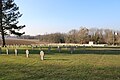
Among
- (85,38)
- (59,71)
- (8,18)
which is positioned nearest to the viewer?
(59,71)

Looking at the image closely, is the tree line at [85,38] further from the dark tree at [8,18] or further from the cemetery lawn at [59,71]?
the cemetery lawn at [59,71]

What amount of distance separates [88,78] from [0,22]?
5731cm

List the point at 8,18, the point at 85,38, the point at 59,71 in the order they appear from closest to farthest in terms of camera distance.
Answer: the point at 59,71 → the point at 8,18 → the point at 85,38

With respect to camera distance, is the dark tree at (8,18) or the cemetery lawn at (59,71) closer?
the cemetery lawn at (59,71)

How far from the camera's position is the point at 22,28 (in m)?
73.5

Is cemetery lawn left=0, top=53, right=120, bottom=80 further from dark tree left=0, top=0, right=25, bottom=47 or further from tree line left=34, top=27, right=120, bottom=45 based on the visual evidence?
tree line left=34, top=27, right=120, bottom=45

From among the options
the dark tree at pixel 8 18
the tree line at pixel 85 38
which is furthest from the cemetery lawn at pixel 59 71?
the tree line at pixel 85 38

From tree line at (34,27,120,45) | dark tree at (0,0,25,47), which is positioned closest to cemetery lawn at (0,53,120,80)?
dark tree at (0,0,25,47)

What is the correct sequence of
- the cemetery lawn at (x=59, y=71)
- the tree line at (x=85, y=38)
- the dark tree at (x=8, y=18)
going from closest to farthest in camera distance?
1. the cemetery lawn at (x=59, y=71)
2. the dark tree at (x=8, y=18)
3. the tree line at (x=85, y=38)

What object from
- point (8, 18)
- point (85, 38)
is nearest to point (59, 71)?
point (8, 18)

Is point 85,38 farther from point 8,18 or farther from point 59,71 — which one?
point 59,71

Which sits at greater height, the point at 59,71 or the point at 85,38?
the point at 85,38

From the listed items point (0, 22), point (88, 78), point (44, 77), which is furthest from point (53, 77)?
point (0, 22)

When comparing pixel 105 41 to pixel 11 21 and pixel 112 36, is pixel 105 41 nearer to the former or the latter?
pixel 112 36
